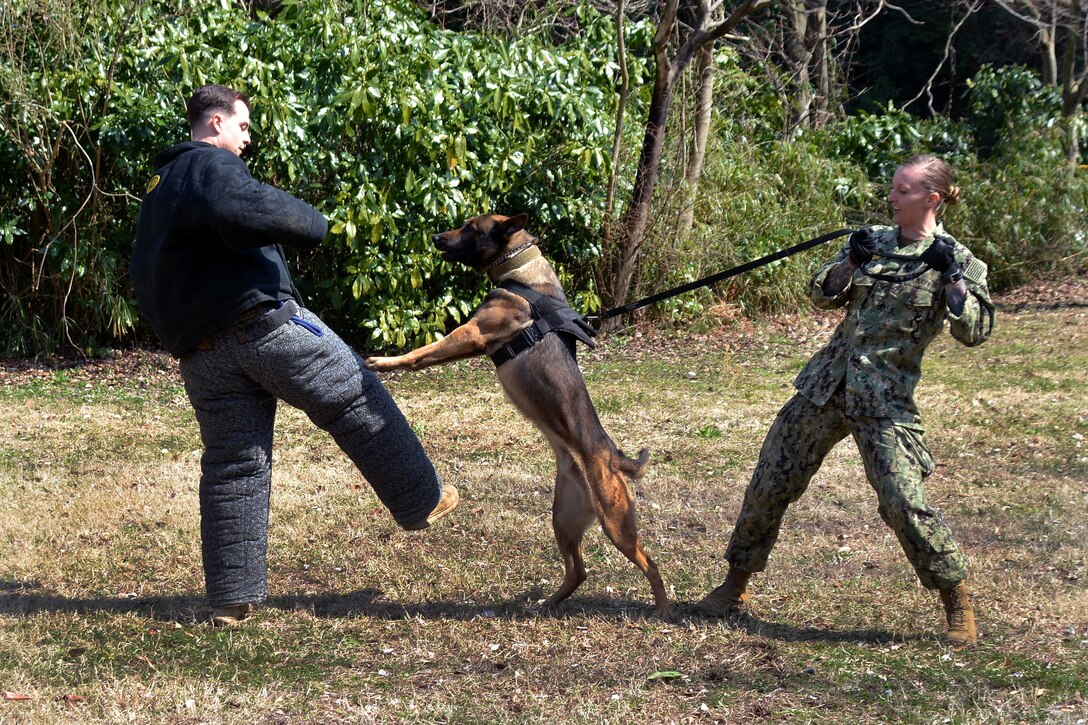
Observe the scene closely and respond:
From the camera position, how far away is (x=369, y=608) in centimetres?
491

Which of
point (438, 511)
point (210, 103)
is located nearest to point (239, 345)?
point (210, 103)

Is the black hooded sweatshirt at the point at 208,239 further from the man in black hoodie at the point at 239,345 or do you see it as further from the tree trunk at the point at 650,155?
the tree trunk at the point at 650,155

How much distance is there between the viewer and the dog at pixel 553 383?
4609 mm

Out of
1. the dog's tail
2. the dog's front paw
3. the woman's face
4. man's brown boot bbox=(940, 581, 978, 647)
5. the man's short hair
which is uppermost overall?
the man's short hair

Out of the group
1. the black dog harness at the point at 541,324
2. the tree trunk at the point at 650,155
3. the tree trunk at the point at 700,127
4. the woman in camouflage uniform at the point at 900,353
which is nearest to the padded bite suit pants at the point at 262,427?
the black dog harness at the point at 541,324

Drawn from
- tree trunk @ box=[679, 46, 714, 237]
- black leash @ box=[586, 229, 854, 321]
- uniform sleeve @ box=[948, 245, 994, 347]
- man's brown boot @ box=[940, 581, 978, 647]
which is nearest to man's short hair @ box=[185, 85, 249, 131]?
black leash @ box=[586, 229, 854, 321]

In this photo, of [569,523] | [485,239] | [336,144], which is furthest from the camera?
[336,144]

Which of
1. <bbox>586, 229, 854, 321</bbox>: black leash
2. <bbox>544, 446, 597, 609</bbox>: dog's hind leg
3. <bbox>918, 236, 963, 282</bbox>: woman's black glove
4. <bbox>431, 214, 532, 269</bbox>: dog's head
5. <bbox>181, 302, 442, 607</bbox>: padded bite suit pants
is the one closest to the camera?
<bbox>918, 236, 963, 282</bbox>: woman's black glove

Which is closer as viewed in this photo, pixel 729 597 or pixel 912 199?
pixel 912 199

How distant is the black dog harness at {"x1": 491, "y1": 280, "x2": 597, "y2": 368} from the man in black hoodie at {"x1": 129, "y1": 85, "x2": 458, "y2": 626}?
548 millimetres

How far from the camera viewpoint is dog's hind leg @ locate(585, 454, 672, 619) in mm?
4602

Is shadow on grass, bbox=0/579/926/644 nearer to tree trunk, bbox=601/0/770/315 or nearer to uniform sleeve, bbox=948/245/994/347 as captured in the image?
uniform sleeve, bbox=948/245/994/347

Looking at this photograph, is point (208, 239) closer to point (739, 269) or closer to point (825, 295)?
point (739, 269)

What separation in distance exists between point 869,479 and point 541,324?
4.82ft
